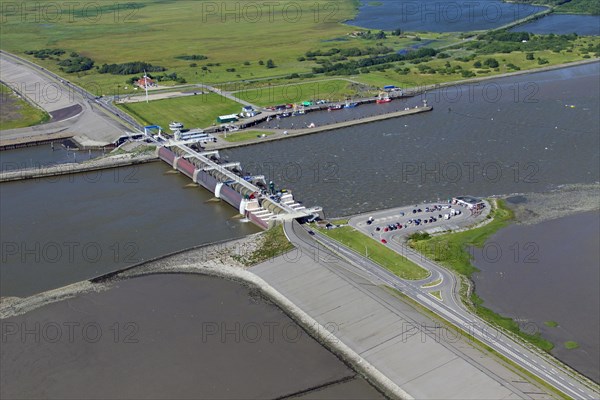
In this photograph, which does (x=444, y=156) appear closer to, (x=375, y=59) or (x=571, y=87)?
(x=571, y=87)

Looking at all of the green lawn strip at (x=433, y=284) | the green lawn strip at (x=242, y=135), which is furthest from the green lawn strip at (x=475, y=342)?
the green lawn strip at (x=242, y=135)

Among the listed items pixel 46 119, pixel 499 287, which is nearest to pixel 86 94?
pixel 46 119

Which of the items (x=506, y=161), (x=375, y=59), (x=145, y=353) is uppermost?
(x=375, y=59)

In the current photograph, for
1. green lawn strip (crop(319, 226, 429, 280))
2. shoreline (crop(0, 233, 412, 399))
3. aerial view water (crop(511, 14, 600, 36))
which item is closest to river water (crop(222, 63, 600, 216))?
green lawn strip (crop(319, 226, 429, 280))

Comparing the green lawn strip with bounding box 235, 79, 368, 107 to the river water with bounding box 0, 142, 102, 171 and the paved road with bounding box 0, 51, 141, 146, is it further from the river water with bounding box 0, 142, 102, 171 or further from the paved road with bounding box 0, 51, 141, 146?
the river water with bounding box 0, 142, 102, 171

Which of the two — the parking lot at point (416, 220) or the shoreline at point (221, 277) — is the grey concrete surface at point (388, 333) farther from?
the parking lot at point (416, 220)

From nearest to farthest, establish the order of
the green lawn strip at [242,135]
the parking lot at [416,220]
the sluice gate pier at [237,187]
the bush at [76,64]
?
the parking lot at [416,220]
the sluice gate pier at [237,187]
the green lawn strip at [242,135]
the bush at [76,64]

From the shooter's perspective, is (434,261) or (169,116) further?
(169,116)
